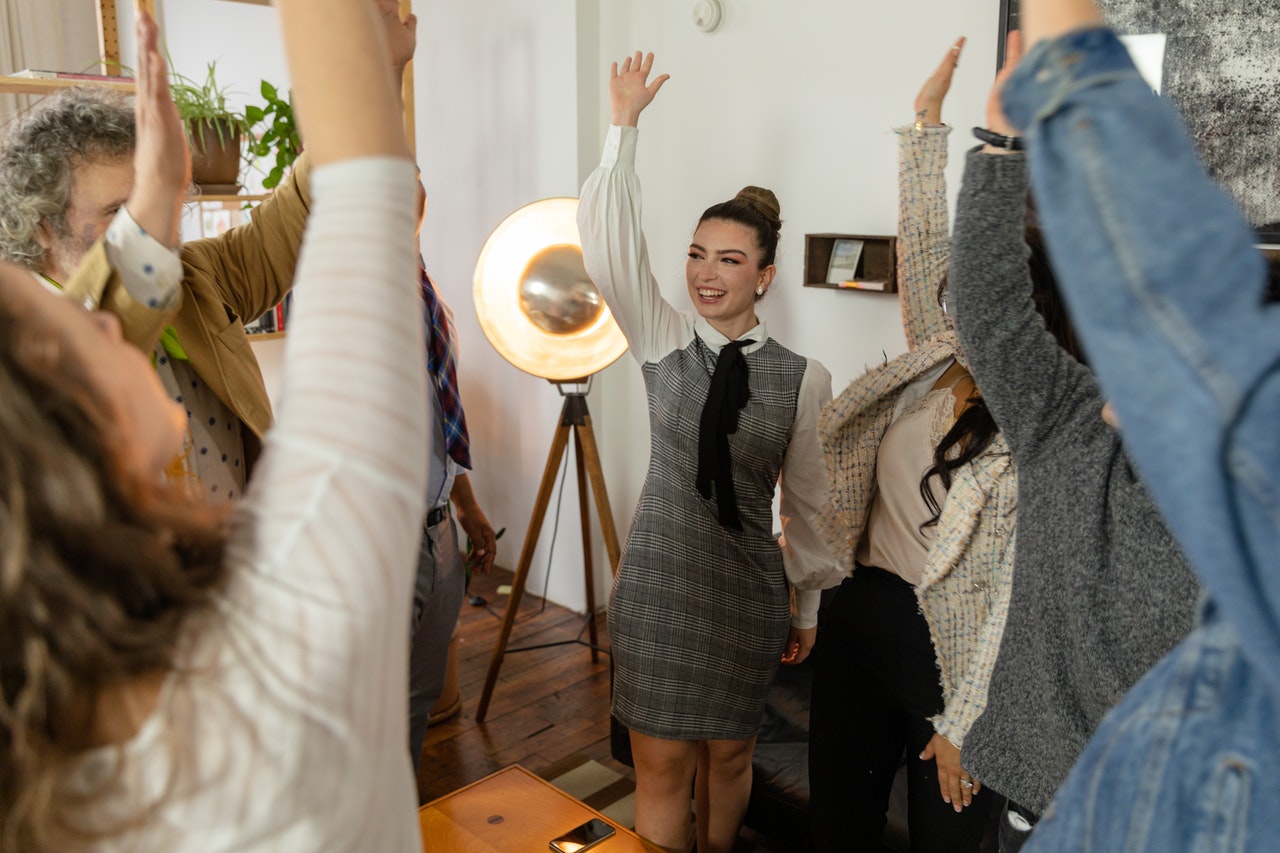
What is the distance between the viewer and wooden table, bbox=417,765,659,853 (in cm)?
163

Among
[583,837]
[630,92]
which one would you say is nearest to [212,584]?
[583,837]

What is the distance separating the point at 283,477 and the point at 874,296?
245 centimetres

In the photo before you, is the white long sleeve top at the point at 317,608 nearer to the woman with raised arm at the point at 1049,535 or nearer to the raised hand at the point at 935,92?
the woman with raised arm at the point at 1049,535

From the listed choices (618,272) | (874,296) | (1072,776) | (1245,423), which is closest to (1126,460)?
(1072,776)

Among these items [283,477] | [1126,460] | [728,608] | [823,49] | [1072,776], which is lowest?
[728,608]

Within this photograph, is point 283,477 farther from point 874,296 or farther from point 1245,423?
point 874,296

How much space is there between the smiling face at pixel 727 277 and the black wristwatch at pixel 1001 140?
1161 mm

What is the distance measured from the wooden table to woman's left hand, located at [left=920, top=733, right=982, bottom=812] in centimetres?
48

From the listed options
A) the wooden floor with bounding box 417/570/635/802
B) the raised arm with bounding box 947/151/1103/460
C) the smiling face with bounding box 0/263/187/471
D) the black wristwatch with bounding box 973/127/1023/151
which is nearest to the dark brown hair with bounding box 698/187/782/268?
the raised arm with bounding box 947/151/1103/460

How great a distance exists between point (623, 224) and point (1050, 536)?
1169mm

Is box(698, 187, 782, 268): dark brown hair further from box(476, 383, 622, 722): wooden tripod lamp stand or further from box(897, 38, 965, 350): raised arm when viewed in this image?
box(476, 383, 622, 722): wooden tripod lamp stand

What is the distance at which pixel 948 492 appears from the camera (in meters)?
1.61

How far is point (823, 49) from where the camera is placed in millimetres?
2791

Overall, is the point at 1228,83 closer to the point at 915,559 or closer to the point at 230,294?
the point at 915,559
